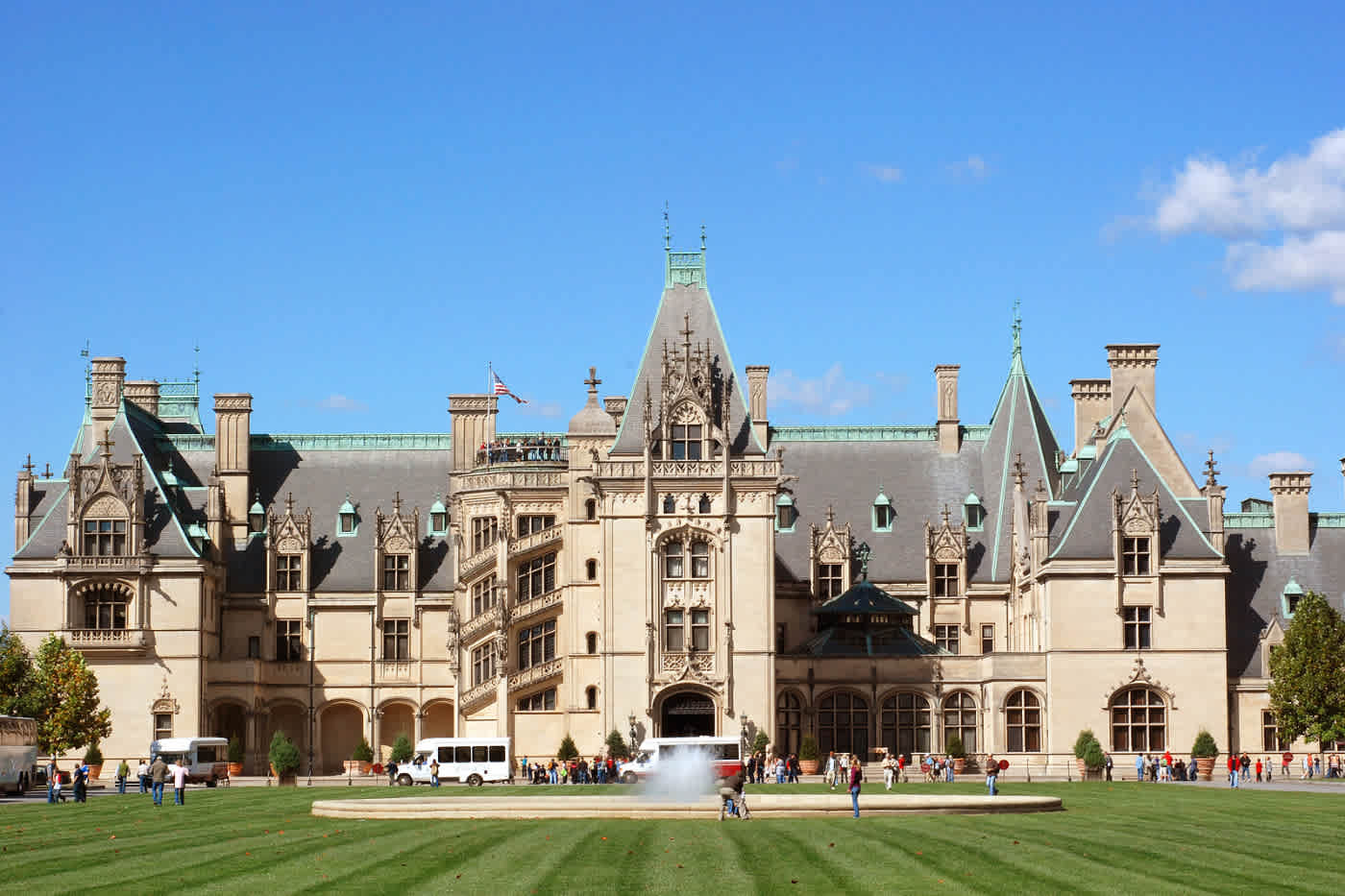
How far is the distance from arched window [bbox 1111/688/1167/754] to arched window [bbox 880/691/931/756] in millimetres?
8557

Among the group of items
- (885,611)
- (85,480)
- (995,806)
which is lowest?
(995,806)

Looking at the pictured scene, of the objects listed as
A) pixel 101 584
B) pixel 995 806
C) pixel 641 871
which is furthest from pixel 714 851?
pixel 101 584

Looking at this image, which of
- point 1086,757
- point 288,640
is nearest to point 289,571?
point 288,640

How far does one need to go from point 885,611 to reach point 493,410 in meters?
23.4

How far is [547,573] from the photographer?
9275 centimetres

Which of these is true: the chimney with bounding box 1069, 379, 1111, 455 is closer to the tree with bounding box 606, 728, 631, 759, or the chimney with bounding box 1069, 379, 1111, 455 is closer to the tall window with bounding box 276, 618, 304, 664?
the tree with bounding box 606, 728, 631, 759

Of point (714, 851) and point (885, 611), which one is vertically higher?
point (885, 611)

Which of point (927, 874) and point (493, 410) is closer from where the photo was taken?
point (927, 874)

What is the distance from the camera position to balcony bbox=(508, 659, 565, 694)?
90.2 meters

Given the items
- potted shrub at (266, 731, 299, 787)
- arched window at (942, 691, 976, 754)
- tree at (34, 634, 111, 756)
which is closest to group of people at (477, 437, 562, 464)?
potted shrub at (266, 731, 299, 787)

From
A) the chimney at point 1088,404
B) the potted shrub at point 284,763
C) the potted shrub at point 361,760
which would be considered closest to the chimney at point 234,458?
the potted shrub at point 361,760

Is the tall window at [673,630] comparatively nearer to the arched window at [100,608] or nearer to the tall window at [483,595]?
the tall window at [483,595]

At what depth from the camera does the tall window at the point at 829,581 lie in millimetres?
94875

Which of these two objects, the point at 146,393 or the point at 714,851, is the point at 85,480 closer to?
the point at 146,393
